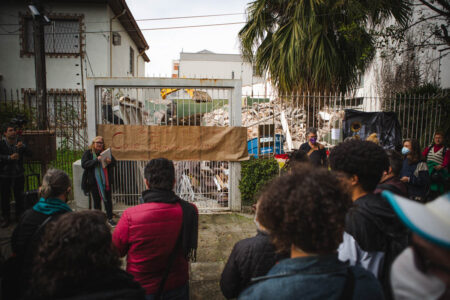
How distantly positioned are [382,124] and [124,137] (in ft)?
20.7

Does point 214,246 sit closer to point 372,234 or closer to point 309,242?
point 372,234

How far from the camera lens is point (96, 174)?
16.4ft

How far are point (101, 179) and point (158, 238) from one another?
352 centimetres

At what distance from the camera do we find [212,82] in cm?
597

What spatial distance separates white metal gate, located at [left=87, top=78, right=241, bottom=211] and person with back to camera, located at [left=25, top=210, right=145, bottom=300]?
468 cm

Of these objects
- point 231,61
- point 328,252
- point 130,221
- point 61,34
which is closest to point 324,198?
point 328,252

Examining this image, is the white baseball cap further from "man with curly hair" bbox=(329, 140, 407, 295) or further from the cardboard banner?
the cardboard banner

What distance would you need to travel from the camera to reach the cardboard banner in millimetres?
5965

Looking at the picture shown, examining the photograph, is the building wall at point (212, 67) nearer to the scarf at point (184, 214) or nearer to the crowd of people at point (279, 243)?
the scarf at point (184, 214)

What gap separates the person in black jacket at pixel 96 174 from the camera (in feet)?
16.2

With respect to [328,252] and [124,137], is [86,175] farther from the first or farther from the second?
[328,252]

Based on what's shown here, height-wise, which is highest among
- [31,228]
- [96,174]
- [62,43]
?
[62,43]

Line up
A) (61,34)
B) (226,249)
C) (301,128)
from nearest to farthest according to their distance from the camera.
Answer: (226,249) < (301,128) < (61,34)

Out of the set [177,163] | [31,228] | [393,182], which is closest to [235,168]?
[177,163]
